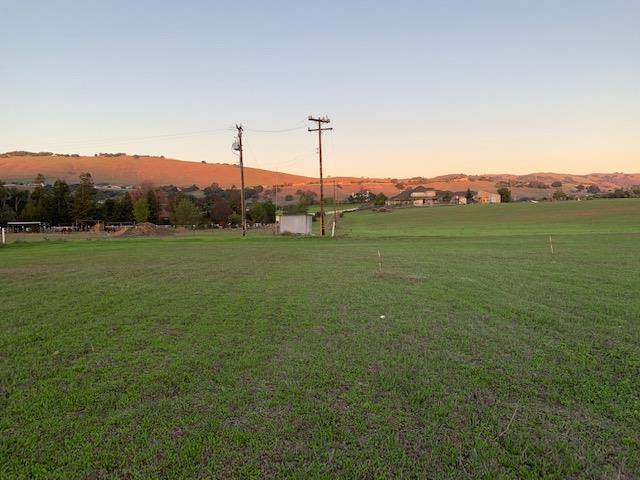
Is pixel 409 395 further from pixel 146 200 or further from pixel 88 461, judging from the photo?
pixel 146 200

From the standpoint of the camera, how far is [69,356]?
6.33 meters

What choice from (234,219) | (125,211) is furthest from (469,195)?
(125,211)

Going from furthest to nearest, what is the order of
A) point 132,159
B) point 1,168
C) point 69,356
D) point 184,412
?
point 132,159, point 1,168, point 69,356, point 184,412

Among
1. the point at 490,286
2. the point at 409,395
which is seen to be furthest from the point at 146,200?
the point at 409,395

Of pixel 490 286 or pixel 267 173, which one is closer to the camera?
pixel 490 286

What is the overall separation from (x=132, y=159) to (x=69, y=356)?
172 metres

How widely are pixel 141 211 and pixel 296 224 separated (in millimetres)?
44496

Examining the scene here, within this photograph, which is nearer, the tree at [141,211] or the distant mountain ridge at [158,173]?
the tree at [141,211]

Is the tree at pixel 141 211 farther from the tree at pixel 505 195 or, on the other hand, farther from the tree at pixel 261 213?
the tree at pixel 505 195

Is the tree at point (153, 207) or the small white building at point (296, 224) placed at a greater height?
the tree at point (153, 207)

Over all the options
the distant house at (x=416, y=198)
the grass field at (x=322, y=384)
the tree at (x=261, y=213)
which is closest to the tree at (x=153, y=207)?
the tree at (x=261, y=213)

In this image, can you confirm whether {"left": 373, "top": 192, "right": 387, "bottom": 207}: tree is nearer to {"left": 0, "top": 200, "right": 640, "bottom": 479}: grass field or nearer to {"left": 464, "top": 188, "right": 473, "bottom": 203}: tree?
{"left": 464, "top": 188, "right": 473, "bottom": 203}: tree

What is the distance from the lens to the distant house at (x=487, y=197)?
13038 centimetres

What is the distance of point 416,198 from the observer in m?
136
